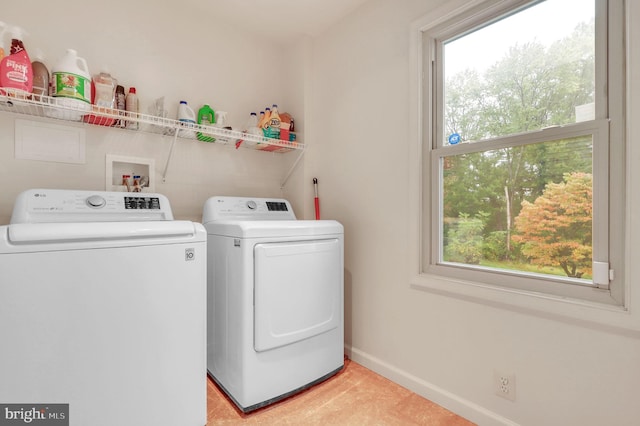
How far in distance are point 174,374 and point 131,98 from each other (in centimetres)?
150

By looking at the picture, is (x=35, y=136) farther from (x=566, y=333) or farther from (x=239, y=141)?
(x=566, y=333)

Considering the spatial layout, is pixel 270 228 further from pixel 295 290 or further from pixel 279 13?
pixel 279 13

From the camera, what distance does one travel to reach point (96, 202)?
1.57 meters

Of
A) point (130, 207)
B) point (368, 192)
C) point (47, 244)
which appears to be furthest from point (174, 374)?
point (368, 192)

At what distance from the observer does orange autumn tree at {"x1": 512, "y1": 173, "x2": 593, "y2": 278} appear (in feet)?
4.14

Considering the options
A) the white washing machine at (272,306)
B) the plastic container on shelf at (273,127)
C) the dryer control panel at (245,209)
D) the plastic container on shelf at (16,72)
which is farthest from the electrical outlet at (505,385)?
the plastic container on shelf at (16,72)

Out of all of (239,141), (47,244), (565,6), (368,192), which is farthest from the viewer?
(239,141)

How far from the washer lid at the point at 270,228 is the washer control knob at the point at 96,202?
20.9 inches

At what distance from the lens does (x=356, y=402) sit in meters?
1.69

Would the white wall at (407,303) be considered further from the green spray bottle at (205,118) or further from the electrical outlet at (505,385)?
the green spray bottle at (205,118)

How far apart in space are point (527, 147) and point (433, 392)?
1319 millimetres

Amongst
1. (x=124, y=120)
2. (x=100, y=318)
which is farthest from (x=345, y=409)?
(x=124, y=120)

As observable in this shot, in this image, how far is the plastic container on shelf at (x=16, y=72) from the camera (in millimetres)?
1380

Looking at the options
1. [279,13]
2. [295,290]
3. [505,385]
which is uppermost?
[279,13]
